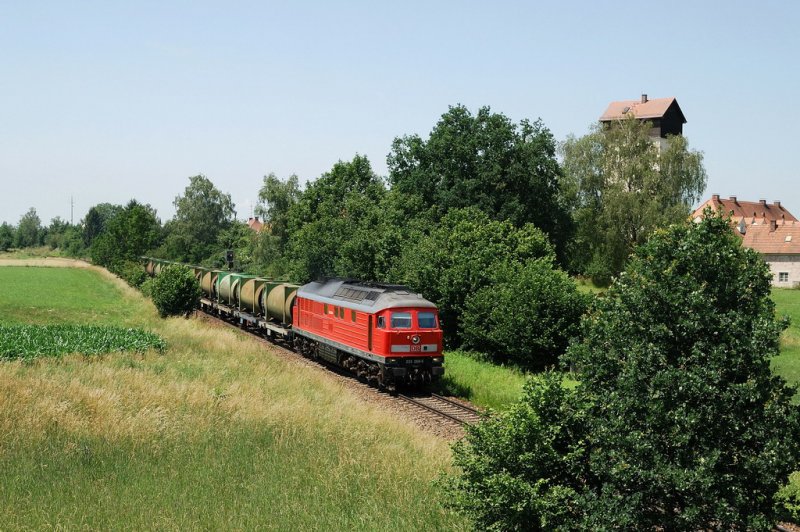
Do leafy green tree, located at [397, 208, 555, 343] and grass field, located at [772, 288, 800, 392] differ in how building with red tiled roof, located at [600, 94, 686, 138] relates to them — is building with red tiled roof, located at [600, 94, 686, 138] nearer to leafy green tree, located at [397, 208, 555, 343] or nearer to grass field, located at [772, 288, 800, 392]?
grass field, located at [772, 288, 800, 392]

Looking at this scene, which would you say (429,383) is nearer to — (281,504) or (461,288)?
(461,288)

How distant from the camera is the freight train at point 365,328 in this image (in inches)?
1000

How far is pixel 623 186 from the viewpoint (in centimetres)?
6150

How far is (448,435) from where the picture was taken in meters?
20.6

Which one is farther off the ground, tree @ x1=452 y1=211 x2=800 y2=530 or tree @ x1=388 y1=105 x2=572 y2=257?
tree @ x1=388 y1=105 x2=572 y2=257

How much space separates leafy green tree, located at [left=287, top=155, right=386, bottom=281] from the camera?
4672 centimetres

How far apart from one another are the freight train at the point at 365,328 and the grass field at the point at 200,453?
7.49ft

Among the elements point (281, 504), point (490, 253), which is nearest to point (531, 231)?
point (490, 253)

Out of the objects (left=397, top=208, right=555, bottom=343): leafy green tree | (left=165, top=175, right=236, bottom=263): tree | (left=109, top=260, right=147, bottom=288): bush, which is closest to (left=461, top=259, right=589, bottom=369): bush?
(left=397, top=208, right=555, bottom=343): leafy green tree

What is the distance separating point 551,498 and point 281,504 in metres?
4.66

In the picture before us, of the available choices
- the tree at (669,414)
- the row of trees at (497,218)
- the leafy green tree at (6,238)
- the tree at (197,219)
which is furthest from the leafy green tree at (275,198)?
the leafy green tree at (6,238)

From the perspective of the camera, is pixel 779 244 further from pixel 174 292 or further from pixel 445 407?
pixel 445 407

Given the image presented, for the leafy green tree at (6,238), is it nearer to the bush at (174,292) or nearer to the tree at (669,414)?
the bush at (174,292)

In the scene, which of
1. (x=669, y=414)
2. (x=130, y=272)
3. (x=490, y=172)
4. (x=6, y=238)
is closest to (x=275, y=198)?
(x=130, y=272)
